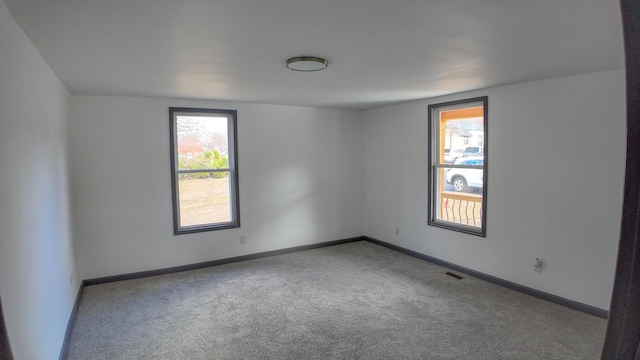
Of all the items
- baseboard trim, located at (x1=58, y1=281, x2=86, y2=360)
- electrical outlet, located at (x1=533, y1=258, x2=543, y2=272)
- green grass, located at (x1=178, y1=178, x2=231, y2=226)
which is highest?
green grass, located at (x1=178, y1=178, x2=231, y2=226)

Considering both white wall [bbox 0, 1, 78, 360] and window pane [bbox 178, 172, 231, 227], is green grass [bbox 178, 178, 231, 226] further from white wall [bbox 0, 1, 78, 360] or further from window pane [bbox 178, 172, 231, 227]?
white wall [bbox 0, 1, 78, 360]

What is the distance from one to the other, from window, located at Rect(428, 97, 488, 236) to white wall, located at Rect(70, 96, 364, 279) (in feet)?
5.30

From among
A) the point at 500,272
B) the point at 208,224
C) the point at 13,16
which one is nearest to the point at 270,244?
the point at 208,224

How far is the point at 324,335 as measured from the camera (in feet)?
9.77

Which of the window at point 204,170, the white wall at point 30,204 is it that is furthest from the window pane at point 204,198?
the white wall at point 30,204

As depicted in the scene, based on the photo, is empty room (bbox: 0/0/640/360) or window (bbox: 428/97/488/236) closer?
empty room (bbox: 0/0/640/360)

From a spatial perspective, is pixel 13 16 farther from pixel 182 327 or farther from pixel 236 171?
pixel 236 171

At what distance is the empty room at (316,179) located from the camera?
1.88 metres

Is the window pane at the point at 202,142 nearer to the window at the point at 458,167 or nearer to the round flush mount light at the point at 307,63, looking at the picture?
the round flush mount light at the point at 307,63

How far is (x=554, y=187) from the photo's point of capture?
3516 mm

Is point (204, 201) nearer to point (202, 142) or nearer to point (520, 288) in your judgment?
point (202, 142)

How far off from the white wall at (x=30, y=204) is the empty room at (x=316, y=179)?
2cm

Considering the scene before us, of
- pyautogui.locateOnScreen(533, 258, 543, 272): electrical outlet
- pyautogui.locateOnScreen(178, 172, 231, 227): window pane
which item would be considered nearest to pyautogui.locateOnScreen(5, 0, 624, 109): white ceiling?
pyautogui.locateOnScreen(178, 172, 231, 227): window pane

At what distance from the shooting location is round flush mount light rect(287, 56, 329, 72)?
263cm
